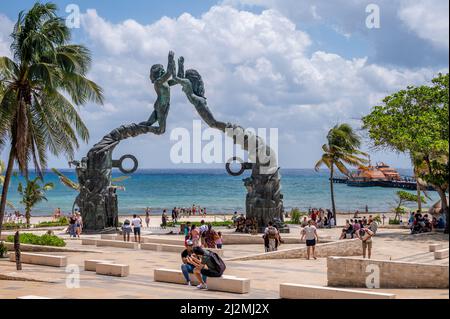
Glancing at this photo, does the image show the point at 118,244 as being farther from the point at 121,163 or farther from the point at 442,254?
the point at 442,254

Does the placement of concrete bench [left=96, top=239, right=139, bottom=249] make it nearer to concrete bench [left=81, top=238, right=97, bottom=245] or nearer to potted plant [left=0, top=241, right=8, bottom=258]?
concrete bench [left=81, top=238, right=97, bottom=245]

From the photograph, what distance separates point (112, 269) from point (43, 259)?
3.86 metres

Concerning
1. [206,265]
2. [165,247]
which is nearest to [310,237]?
[165,247]

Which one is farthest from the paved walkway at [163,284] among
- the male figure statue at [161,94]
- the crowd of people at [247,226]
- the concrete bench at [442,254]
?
the male figure statue at [161,94]

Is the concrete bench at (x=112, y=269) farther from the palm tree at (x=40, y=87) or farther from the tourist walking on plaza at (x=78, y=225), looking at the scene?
the tourist walking on plaza at (x=78, y=225)

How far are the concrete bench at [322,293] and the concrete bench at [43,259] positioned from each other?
8944mm

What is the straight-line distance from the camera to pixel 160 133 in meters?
35.0

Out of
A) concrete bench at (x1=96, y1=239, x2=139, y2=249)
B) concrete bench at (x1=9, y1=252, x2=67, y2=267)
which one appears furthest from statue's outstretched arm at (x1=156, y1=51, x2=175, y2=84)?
concrete bench at (x1=9, y1=252, x2=67, y2=267)
